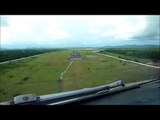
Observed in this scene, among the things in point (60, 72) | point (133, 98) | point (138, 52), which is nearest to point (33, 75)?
point (60, 72)

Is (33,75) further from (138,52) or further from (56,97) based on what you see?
(138,52)

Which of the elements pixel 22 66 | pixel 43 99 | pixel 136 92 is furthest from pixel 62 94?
pixel 136 92

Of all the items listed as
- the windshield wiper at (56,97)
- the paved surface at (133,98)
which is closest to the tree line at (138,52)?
the paved surface at (133,98)

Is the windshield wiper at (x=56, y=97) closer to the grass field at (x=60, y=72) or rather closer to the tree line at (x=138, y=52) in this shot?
the grass field at (x=60, y=72)

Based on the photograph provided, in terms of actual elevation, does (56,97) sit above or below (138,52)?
below
